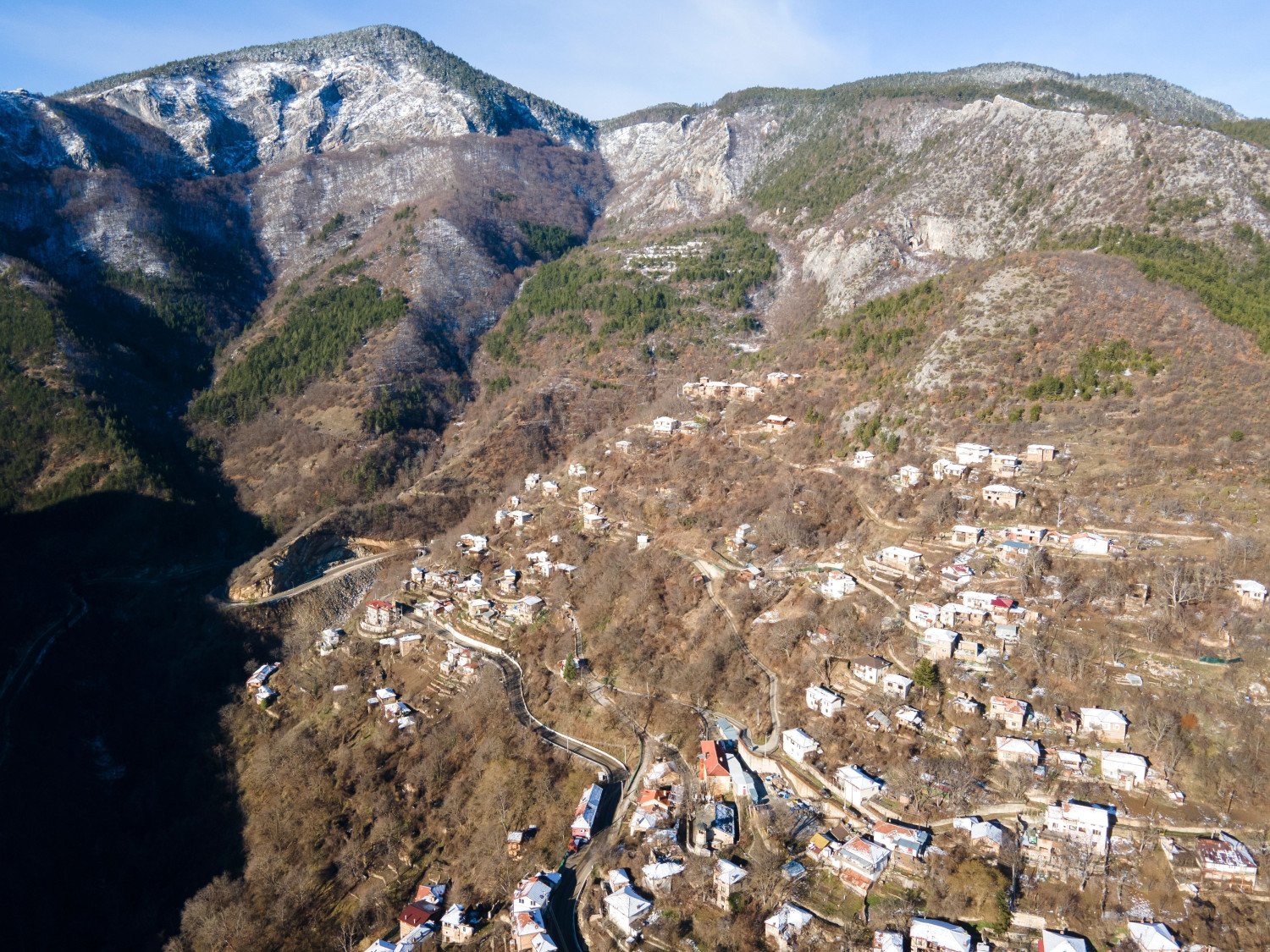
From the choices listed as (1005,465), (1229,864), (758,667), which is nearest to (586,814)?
(758,667)

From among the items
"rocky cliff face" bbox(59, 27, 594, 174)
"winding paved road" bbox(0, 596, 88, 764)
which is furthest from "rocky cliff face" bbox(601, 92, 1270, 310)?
"winding paved road" bbox(0, 596, 88, 764)

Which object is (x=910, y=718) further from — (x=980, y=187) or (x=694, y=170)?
(x=694, y=170)

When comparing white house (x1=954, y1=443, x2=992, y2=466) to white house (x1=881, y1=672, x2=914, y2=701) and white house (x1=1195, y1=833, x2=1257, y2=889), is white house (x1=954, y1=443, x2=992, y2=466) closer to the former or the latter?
white house (x1=881, y1=672, x2=914, y2=701)

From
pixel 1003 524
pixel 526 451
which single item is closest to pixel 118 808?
pixel 526 451

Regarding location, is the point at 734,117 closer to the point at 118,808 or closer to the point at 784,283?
the point at 784,283

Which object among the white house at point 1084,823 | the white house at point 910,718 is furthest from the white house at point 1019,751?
the white house at point 910,718
